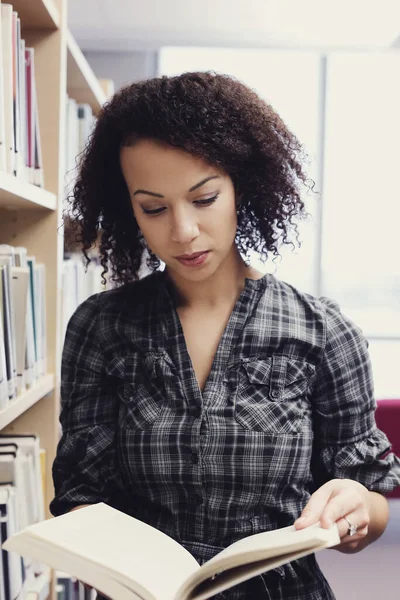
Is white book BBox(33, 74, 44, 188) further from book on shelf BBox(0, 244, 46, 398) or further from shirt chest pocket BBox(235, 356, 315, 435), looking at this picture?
shirt chest pocket BBox(235, 356, 315, 435)

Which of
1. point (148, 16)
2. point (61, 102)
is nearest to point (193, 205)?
point (61, 102)

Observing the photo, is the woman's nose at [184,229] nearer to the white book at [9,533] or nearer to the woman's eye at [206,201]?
the woman's eye at [206,201]

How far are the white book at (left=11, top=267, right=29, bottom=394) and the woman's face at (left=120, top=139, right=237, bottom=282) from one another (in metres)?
0.35

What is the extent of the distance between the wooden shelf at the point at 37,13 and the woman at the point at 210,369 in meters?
0.48

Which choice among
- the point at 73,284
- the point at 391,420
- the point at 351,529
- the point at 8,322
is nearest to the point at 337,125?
the point at 391,420

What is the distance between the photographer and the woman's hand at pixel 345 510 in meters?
0.71

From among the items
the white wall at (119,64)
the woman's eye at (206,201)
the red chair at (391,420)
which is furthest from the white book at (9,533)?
the white wall at (119,64)

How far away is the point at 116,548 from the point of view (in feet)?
2.23

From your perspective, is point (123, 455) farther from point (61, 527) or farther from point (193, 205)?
point (193, 205)

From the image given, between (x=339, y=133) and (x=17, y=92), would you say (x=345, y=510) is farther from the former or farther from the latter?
(x=339, y=133)

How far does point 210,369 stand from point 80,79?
59.0 inches

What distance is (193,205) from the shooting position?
88 centimetres

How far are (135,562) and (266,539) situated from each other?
0.14 metres

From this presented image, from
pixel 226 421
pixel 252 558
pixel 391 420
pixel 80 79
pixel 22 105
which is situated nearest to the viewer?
pixel 252 558
